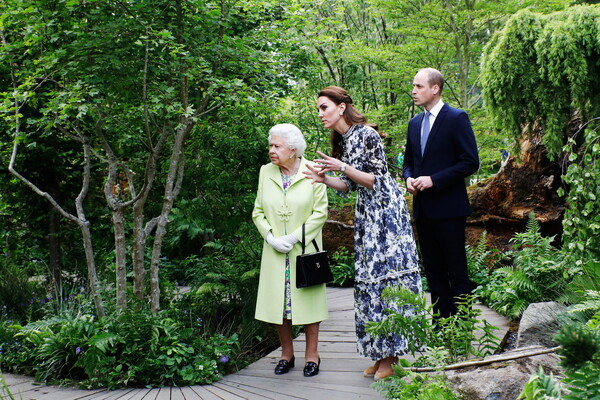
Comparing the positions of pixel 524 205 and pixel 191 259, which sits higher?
pixel 524 205

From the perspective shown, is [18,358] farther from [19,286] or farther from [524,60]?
[524,60]

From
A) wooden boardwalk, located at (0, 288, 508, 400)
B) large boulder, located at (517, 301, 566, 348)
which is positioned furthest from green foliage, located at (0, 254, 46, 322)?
large boulder, located at (517, 301, 566, 348)

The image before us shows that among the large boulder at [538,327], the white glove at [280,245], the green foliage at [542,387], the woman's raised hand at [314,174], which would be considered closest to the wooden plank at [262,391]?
the white glove at [280,245]

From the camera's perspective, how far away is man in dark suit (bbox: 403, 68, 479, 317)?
3635 mm

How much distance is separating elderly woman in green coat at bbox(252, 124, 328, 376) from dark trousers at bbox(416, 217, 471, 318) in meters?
0.77

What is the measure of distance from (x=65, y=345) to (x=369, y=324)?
90.8 inches

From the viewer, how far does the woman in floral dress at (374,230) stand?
365 centimetres

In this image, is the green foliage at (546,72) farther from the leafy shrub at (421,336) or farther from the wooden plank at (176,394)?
the wooden plank at (176,394)

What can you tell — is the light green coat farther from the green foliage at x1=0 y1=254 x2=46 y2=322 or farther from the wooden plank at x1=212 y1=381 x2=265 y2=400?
the green foliage at x1=0 y1=254 x2=46 y2=322

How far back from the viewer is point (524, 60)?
207 inches

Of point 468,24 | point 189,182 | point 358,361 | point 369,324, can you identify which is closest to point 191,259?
point 189,182

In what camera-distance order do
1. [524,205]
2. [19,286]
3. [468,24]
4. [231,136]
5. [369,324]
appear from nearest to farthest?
[369,324], [231,136], [19,286], [524,205], [468,24]

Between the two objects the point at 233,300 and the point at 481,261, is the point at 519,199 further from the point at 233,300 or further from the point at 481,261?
the point at 233,300

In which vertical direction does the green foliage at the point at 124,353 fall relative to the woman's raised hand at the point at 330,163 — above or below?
below
